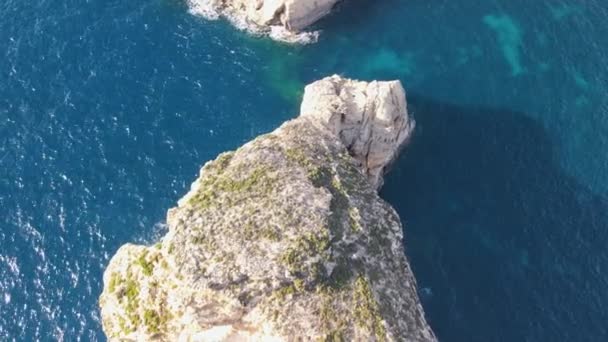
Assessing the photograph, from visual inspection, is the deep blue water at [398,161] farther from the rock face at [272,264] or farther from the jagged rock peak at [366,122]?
the rock face at [272,264]

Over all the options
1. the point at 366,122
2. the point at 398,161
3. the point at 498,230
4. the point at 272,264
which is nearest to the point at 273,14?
the point at 366,122

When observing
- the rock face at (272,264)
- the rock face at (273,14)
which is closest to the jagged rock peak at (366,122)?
the rock face at (272,264)

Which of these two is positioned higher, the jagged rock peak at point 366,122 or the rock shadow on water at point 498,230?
the jagged rock peak at point 366,122

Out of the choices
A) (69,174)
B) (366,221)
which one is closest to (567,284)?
(366,221)

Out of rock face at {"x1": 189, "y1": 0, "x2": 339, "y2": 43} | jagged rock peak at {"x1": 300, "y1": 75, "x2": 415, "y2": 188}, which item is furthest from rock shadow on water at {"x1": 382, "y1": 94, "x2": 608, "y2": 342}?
rock face at {"x1": 189, "y1": 0, "x2": 339, "y2": 43}

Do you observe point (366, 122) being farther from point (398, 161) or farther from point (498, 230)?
point (498, 230)

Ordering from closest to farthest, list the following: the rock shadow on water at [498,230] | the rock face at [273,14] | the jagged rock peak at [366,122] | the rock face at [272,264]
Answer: the rock face at [272,264] < the rock shadow on water at [498,230] < the jagged rock peak at [366,122] < the rock face at [273,14]
